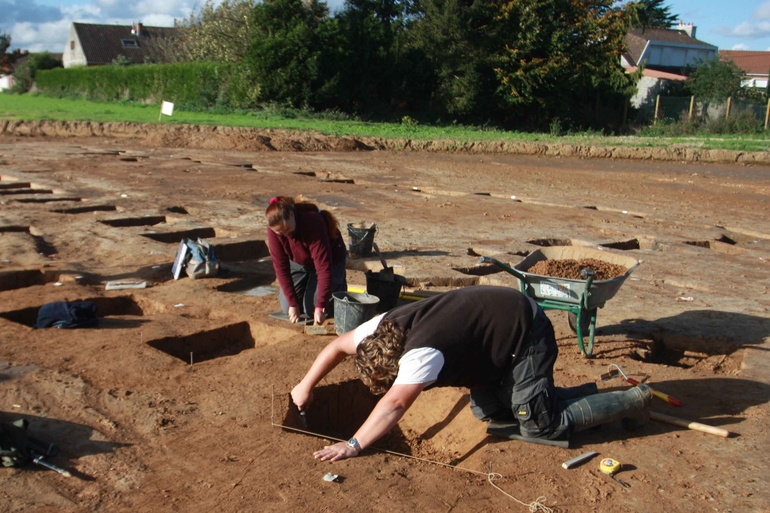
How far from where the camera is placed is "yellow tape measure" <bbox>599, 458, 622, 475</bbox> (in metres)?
4.00

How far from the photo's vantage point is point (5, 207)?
461 inches

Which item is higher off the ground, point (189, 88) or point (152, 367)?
point (189, 88)

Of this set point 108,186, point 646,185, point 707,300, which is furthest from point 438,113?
point 707,300

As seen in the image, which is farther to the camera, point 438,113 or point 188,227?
point 438,113

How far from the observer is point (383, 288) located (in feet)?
21.5

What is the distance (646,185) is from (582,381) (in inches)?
510

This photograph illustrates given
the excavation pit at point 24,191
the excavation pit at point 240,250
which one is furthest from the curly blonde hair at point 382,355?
the excavation pit at point 24,191

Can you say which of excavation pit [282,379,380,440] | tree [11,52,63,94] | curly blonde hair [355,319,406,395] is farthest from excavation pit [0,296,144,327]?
tree [11,52,63,94]

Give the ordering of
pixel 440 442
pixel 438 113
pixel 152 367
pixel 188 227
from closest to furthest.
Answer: pixel 440 442
pixel 152 367
pixel 188 227
pixel 438 113

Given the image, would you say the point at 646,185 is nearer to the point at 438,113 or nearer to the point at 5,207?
the point at 5,207

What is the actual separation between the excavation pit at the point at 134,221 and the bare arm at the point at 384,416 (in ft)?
25.8

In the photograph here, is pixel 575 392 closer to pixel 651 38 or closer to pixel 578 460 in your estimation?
pixel 578 460

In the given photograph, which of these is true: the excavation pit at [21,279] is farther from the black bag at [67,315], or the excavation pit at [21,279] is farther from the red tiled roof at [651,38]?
the red tiled roof at [651,38]

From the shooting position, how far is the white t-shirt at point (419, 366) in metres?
3.76
